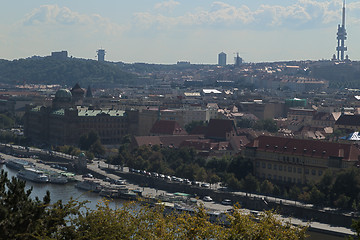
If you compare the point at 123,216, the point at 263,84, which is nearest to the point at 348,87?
the point at 263,84

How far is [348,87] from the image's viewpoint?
179000mm

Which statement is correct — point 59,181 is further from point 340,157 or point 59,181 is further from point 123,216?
point 123,216

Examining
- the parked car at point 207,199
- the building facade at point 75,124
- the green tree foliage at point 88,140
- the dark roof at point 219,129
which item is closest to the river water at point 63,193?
the parked car at point 207,199

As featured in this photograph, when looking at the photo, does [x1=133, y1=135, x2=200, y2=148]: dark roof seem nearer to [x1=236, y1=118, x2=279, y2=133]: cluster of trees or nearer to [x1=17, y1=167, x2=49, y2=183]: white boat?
[x1=17, y1=167, x2=49, y2=183]: white boat

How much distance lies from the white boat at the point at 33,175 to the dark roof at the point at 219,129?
49.6 ft

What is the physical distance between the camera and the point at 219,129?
75.9 meters

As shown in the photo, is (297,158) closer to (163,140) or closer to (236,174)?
(236,174)

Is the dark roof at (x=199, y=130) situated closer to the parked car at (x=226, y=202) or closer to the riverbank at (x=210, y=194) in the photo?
the riverbank at (x=210, y=194)

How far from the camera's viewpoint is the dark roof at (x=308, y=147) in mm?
55344

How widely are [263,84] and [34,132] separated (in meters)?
107

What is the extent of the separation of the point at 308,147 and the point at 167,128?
27.4 m

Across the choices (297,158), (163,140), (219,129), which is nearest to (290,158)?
(297,158)

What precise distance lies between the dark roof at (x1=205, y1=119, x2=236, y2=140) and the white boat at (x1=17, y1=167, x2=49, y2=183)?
49.6ft

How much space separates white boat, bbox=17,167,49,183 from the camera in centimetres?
6619
